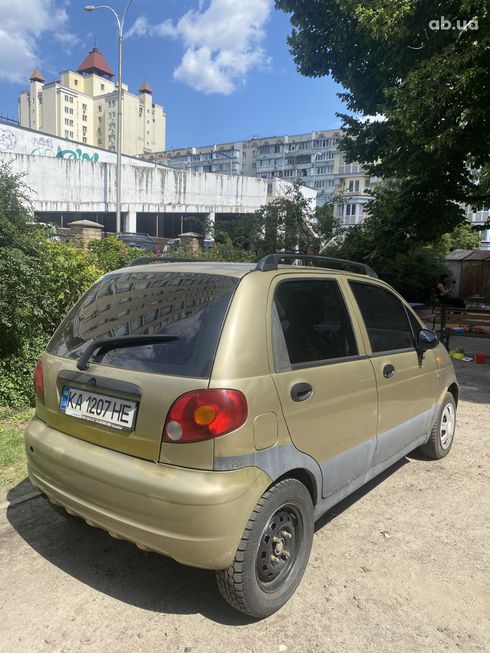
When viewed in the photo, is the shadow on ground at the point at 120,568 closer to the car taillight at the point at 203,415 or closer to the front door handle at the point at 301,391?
the car taillight at the point at 203,415

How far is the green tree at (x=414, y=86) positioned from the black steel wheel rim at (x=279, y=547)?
740cm

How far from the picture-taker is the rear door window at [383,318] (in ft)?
10.9

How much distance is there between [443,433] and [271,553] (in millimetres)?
2656

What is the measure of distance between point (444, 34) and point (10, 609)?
33.7 feet

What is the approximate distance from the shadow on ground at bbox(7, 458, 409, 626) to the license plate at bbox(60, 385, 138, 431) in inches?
36.1

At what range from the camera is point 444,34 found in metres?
8.71

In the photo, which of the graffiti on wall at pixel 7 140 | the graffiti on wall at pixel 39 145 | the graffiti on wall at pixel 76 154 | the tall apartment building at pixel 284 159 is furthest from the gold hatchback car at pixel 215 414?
the tall apartment building at pixel 284 159

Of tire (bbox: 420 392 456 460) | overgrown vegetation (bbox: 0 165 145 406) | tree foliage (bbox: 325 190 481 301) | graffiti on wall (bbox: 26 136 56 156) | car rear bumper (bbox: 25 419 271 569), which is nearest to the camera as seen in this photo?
car rear bumper (bbox: 25 419 271 569)

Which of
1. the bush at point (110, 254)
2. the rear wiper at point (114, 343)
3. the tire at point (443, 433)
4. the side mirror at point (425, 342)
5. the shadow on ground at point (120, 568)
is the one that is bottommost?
the shadow on ground at point (120, 568)

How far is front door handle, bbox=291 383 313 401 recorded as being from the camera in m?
2.47

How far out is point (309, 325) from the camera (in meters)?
2.79

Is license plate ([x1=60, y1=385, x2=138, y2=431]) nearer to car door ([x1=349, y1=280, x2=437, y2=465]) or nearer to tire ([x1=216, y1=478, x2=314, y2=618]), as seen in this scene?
tire ([x1=216, y1=478, x2=314, y2=618])

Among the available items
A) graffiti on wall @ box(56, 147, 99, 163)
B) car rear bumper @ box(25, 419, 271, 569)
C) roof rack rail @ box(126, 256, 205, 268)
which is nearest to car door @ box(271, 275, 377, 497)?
car rear bumper @ box(25, 419, 271, 569)

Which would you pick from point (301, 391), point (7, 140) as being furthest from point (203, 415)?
point (7, 140)
